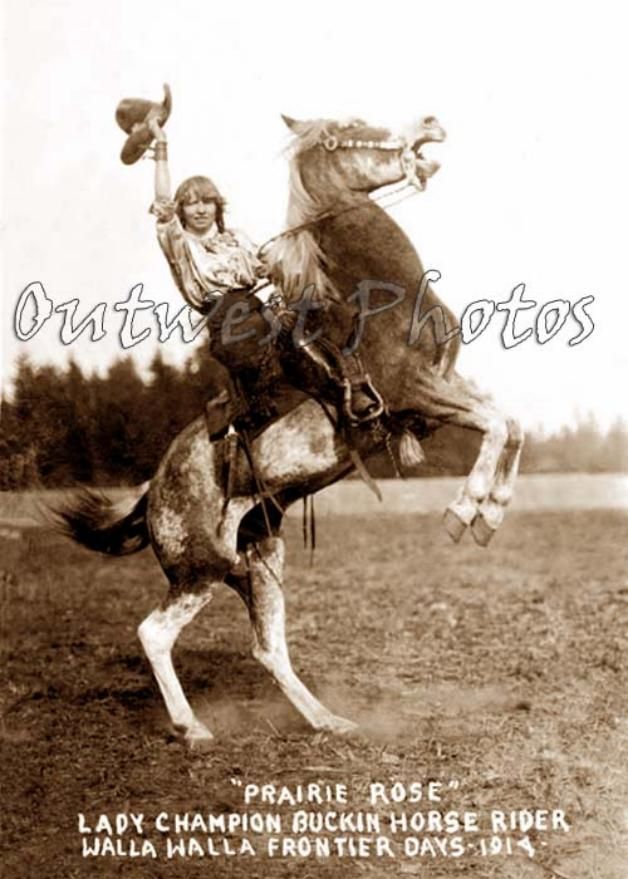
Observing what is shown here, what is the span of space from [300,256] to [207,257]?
8.9 inches

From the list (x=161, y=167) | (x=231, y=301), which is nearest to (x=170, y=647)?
(x=231, y=301)

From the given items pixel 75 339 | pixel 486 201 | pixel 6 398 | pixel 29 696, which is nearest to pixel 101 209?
pixel 75 339

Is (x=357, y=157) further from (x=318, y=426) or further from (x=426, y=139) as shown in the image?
(x=318, y=426)

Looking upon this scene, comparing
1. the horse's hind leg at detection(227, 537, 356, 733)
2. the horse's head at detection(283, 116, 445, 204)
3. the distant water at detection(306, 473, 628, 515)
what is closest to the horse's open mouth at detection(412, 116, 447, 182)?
the horse's head at detection(283, 116, 445, 204)

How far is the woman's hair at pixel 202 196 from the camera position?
303cm

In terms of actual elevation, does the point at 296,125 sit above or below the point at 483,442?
above

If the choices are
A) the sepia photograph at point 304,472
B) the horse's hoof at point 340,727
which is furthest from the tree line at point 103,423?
the horse's hoof at point 340,727

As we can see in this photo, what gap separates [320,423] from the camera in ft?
9.72

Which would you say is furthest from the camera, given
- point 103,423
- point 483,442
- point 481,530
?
point 103,423

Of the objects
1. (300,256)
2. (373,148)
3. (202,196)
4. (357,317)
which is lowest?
(357,317)

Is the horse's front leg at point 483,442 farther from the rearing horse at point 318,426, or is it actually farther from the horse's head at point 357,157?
the horse's head at point 357,157

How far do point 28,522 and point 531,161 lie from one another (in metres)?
1.53

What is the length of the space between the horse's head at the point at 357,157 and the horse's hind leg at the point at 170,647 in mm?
1002

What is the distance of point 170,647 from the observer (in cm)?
304
